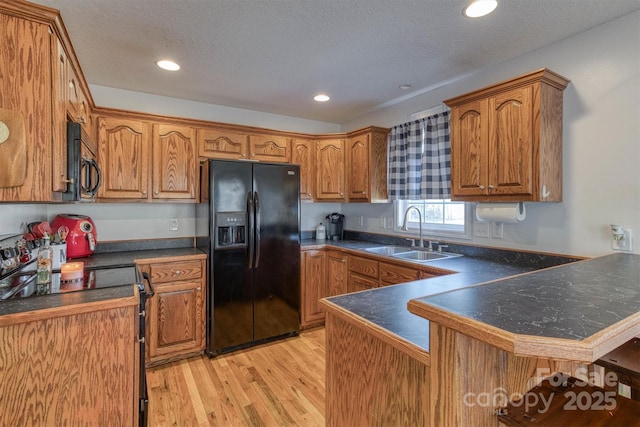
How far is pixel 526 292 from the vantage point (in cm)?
103

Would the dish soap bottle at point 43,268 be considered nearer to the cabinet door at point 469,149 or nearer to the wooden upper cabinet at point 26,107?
the wooden upper cabinet at point 26,107

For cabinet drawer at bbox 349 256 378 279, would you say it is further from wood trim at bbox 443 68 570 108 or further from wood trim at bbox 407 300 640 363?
wood trim at bbox 407 300 640 363

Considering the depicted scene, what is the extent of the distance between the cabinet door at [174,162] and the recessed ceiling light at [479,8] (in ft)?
7.99

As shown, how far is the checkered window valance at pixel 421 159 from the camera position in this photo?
2840 mm

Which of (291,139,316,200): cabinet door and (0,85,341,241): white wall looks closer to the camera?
(0,85,341,241): white wall

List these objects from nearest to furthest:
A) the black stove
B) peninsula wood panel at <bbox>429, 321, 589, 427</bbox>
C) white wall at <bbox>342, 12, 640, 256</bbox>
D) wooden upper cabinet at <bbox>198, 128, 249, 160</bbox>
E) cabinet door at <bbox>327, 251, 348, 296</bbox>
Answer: peninsula wood panel at <bbox>429, 321, 589, 427</bbox>
the black stove
white wall at <bbox>342, 12, 640, 256</bbox>
wooden upper cabinet at <bbox>198, 128, 249, 160</bbox>
cabinet door at <bbox>327, 251, 348, 296</bbox>

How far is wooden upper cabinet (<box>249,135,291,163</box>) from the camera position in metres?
3.36

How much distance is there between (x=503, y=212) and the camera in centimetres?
221

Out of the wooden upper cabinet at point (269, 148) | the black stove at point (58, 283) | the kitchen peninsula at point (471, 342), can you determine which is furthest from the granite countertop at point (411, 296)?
the wooden upper cabinet at point (269, 148)

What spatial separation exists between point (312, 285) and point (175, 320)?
4.44 feet

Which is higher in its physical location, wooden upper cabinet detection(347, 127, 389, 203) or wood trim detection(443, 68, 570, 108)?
wood trim detection(443, 68, 570, 108)

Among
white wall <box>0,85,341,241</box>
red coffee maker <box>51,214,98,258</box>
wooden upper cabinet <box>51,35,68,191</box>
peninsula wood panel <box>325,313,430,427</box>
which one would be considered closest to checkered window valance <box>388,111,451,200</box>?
white wall <box>0,85,341,241</box>

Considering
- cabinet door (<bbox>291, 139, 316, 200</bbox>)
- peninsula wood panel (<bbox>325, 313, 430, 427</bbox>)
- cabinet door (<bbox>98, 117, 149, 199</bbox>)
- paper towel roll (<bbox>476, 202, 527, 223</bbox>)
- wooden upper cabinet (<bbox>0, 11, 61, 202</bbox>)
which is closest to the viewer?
peninsula wood panel (<bbox>325, 313, 430, 427</bbox>)

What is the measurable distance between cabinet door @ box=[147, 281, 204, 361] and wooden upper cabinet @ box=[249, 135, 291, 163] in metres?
1.45
